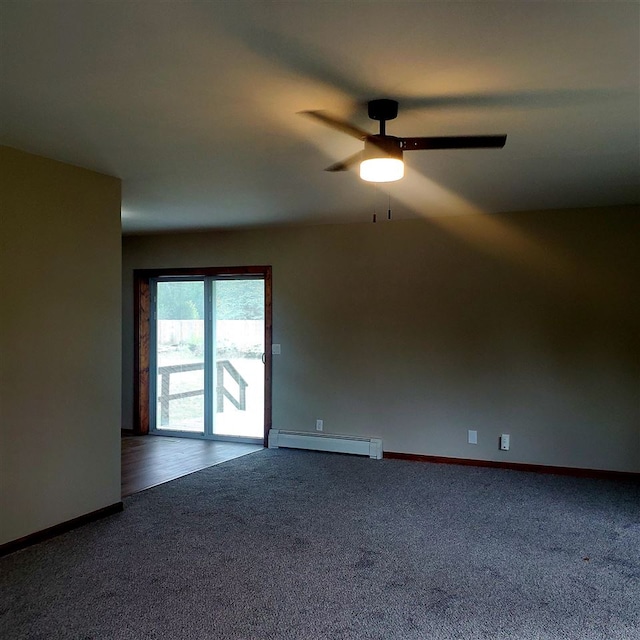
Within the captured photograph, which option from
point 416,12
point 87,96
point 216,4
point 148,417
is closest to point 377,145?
point 416,12

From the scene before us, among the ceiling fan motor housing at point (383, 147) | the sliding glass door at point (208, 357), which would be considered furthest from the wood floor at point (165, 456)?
the ceiling fan motor housing at point (383, 147)

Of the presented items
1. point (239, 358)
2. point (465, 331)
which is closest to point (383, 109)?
point (465, 331)

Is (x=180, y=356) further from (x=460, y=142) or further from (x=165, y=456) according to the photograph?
(x=460, y=142)

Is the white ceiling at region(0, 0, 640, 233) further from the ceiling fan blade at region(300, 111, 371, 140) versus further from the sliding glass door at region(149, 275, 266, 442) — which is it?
the sliding glass door at region(149, 275, 266, 442)

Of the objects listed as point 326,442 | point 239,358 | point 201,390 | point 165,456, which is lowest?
point 165,456

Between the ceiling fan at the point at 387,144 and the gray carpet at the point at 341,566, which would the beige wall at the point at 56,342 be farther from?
the ceiling fan at the point at 387,144

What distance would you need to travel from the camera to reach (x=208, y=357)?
21.5 feet

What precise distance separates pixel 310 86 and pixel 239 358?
14.6ft

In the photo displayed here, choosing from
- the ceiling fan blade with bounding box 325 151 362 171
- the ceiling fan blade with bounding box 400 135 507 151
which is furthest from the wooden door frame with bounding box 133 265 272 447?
the ceiling fan blade with bounding box 400 135 507 151

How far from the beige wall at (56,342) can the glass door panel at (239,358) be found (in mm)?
2489

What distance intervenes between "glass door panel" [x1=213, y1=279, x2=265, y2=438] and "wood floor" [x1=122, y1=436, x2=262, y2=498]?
11.2 inches

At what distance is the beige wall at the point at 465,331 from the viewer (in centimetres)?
492

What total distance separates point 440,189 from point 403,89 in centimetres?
195

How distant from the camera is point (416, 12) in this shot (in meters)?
1.78
